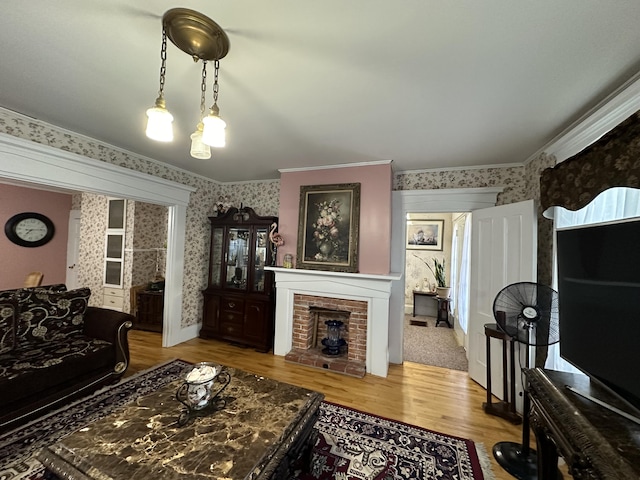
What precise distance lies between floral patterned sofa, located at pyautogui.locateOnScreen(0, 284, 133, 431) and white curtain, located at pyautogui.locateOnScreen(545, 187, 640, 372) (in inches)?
153

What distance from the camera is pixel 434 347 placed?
389 centimetres

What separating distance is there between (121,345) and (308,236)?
231cm

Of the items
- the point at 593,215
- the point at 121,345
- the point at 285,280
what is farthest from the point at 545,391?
the point at 121,345

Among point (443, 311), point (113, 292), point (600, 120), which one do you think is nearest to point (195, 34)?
point (600, 120)

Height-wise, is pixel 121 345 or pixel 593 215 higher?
pixel 593 215

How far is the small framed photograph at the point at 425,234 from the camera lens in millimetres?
5879

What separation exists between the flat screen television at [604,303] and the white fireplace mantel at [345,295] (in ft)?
4.96

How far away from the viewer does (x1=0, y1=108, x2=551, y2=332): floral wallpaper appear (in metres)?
2.44

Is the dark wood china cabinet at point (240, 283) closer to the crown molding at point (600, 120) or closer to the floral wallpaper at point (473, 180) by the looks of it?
the floral wallpaper at point (473, 180)

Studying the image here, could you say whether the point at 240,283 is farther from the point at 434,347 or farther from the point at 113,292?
the point at 434,347

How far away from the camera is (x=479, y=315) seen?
111 inches

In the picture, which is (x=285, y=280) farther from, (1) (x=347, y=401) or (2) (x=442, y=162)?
(2) (x=442, y=162)

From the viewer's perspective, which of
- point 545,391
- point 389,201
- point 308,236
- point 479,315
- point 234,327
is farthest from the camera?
point 234,327

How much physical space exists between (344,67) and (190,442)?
2159mm
